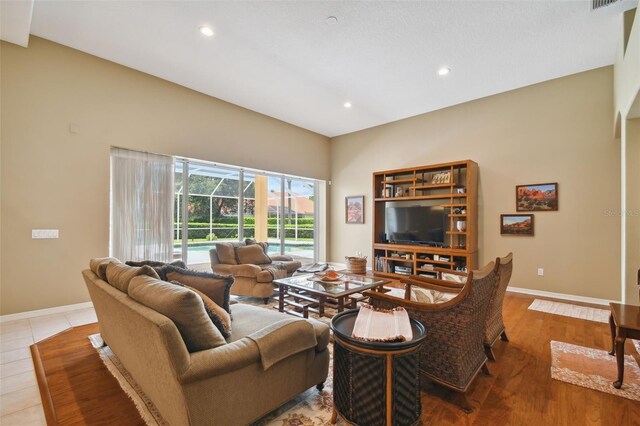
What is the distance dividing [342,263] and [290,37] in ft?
18.2

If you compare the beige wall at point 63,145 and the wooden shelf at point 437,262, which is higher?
the beige wall at point 63,145

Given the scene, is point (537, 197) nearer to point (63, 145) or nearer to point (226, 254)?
point (226, 254)

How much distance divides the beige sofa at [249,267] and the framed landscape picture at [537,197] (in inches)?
161

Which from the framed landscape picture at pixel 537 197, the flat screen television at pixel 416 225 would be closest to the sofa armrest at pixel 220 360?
the flat screen television at pixel 416 225

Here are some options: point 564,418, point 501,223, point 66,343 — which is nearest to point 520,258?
point 501,223

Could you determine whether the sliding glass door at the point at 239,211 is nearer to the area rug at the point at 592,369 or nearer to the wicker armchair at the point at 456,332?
the wicker armchair at the point at 456,332

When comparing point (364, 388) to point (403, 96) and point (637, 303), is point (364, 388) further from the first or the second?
point (403, 96)

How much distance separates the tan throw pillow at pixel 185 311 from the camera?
1.52 m

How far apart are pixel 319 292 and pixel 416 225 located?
358 centimetres

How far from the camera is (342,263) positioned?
7812 millimetres

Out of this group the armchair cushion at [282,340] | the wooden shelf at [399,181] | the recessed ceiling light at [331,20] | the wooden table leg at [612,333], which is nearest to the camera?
the armchair cushion at [282,340]

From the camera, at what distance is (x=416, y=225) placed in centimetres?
615

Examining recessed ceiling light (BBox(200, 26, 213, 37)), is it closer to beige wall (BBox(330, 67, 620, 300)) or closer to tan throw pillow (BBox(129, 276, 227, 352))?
tan throw pillow (BBox(129, 276, 227, 352))

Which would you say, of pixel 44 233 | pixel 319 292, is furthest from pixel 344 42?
pixel 44 233
